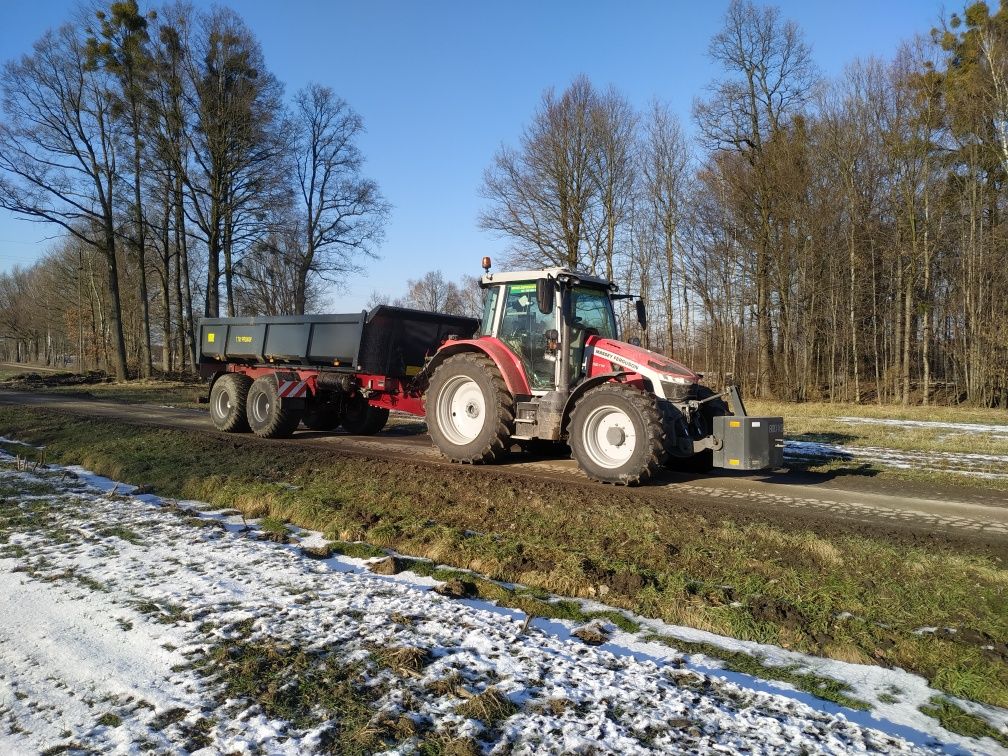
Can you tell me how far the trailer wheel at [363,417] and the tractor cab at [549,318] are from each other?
407 centimetres

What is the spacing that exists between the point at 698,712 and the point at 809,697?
2.09 ft

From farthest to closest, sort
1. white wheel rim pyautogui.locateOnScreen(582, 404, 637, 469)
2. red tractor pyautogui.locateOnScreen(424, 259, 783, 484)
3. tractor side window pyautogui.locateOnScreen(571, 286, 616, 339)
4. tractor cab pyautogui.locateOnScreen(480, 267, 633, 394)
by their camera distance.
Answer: tractor side window pyautogui.locateOnScreen(571, 286, 616, 339), tractor cab pyautogui.locateOnScreen(480, 267, 633, 394), white wheel rim pyautogui.locateOnScreen(582, 404, 637, 469), red tractor pyautogui.locateOnScreen(424, 259, 783, 484)

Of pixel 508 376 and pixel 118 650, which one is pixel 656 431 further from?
pixel 118 650

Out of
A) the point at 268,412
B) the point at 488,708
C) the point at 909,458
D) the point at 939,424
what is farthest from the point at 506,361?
the point at 939,424

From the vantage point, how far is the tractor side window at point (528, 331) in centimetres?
834

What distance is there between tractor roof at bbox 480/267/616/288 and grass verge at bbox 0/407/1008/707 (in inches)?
103

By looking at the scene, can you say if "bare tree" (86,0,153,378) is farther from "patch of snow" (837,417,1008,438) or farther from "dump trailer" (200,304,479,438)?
"patch of snow" (837,417,1008,438)

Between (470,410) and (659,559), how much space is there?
4.57m

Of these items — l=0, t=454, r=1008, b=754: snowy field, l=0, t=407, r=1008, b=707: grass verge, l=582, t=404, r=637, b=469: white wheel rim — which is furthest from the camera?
l=582, t=404, r=637, b=469: white wheel rim

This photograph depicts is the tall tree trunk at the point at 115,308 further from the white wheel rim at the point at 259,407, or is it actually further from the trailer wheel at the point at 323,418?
the white wheel rim at the point at 259,407

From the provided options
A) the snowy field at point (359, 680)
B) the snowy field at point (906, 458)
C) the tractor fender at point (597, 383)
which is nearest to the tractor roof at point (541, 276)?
A: the tractor fender at point (597, 383)

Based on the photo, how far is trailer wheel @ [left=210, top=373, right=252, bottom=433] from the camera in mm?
12023

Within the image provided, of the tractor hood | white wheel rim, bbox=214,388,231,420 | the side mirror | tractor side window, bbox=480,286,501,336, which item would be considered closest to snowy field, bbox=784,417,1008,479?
the tractor hood

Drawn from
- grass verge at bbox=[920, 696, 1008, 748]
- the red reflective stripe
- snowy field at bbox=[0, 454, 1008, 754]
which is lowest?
grass verge at bbox=[920, 696, 1008, 748]
